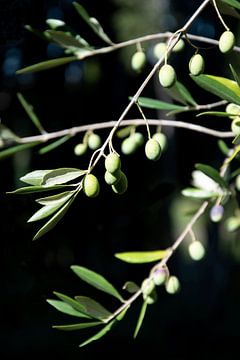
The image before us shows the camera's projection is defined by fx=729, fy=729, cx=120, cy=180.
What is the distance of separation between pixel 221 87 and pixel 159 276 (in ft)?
1.04

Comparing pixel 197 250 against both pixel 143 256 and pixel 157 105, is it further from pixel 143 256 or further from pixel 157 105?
pixel 157 105

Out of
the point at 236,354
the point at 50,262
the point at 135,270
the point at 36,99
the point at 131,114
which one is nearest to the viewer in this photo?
the point at 50,262

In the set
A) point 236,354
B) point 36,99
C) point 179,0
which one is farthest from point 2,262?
point 236,354

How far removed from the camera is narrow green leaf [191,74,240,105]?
31.3 inches

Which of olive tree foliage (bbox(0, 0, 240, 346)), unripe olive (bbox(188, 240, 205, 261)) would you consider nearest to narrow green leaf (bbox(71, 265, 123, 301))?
olive tree foliage (bbox(0, 0, 240, 346))

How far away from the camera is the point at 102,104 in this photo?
2.06 meters

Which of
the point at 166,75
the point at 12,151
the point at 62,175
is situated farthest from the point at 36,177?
the point at 12,151

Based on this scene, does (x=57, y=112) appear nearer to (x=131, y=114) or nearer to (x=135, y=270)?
(x=131, y=114)

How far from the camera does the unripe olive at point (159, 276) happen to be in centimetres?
100

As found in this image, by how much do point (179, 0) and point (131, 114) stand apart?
2.80 ft

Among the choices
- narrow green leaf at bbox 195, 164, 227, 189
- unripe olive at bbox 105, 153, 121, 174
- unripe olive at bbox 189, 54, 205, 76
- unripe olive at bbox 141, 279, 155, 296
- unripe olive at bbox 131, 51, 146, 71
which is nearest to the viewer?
unripe olive at bbox 105, 153, 121, 174

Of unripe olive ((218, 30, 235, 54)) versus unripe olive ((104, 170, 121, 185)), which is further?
unripe olive ((218, 30, 235, 54))

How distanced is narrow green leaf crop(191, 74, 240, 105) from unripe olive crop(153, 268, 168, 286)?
0.31 m

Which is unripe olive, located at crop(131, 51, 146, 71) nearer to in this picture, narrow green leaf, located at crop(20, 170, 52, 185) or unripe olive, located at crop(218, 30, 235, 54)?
unripe olive, located at crop(218, 30, 235, 54)
